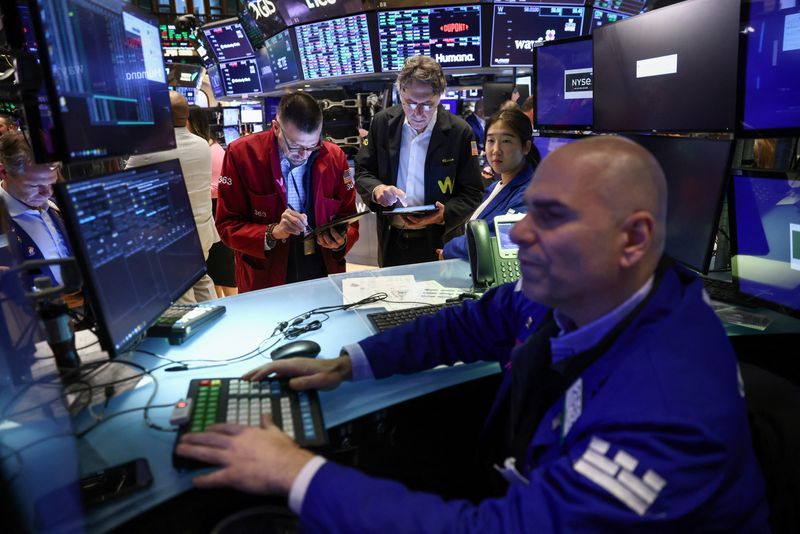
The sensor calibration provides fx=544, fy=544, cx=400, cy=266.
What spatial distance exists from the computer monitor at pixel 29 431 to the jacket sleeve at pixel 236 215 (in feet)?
4.58

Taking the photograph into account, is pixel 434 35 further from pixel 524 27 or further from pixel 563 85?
pixel 563 85

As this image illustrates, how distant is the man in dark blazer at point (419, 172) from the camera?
116 inches

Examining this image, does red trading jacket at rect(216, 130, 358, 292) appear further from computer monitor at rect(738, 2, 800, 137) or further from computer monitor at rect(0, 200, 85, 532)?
computer monitor at rect(738, 2, 800, 137)

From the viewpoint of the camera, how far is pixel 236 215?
8.27 ft

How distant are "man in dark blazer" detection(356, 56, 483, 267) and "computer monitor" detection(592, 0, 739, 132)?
3.02 feet

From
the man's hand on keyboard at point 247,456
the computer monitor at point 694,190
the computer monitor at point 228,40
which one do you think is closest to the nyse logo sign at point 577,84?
the computer monitor at point 694,190

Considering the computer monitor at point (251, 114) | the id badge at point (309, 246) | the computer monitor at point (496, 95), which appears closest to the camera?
the id badge at point (309, 246)

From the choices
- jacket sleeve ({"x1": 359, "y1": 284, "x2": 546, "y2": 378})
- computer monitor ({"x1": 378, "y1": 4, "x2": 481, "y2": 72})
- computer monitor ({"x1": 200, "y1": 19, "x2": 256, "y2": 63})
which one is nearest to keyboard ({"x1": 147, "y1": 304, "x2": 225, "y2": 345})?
jacket sleeve ({"x1": 359, "y1": 284, "x2": 546, "y2": 378})

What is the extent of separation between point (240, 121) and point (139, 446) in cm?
913

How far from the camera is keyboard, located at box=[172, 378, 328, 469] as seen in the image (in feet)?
3.48

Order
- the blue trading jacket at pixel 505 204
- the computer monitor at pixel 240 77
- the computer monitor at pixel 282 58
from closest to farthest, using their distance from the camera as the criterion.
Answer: the blue trading jacket at pixel 505 204 < the computer monitor at pixel 282 58 < the computer monitor at pixel 240 77

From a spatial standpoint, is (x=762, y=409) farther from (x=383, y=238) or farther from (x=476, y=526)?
(x=383, y=238)

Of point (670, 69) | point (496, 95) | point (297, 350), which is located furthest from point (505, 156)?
point (496, 95)

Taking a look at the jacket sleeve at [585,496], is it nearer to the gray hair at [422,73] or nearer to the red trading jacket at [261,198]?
the red trading jacket at [261,198]
